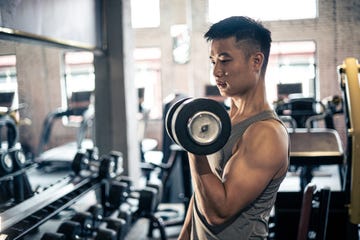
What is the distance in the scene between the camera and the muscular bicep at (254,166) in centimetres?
95

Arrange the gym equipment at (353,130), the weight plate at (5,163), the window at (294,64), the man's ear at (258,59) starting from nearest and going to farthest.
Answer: the man's ear at (258,59), the gym equipment at (353,130), the weight plate at (5,163), the window at (294,64)

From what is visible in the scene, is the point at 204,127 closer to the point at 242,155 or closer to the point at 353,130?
the point at 242,155

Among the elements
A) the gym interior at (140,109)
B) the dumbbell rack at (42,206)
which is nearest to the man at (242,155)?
the gym interior at (140,109)

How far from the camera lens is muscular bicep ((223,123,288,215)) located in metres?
0.95

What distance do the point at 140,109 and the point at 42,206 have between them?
3541mm

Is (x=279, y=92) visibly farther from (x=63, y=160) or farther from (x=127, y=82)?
(x=63, y=160)

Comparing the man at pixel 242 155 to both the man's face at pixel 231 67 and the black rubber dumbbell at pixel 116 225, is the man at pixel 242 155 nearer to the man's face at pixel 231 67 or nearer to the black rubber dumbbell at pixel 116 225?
the man's face at pixel 231 67

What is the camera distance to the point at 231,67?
103 cm

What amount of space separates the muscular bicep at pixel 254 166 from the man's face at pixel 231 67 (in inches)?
4.9

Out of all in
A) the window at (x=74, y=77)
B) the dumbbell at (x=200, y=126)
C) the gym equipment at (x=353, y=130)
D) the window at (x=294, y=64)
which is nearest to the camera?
the dumbbell at (x=200, y=126)

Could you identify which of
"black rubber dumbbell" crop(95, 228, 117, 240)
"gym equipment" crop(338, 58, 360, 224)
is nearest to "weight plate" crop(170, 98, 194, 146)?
"gym equipment" crop(338, 58, 360, 224)

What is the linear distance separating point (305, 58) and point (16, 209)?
5.44m

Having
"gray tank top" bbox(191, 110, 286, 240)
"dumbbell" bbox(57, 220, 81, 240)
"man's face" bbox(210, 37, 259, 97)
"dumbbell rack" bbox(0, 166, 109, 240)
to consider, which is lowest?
"dumbbell" bbox(57, 220, 81, 240)

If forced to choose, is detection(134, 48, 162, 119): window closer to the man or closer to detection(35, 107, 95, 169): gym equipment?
detection(35, 107, 95, 169): gym equipment
